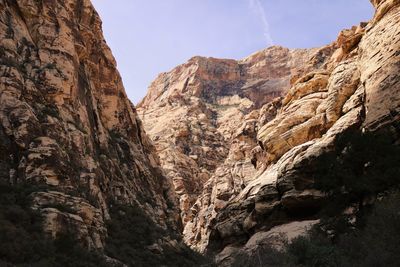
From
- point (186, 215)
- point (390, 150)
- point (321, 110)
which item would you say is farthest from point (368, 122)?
point (186, 215)

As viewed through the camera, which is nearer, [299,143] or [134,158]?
[299,143]

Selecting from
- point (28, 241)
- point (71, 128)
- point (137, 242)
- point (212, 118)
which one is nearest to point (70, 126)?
point (71, 128)

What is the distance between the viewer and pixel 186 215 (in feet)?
246

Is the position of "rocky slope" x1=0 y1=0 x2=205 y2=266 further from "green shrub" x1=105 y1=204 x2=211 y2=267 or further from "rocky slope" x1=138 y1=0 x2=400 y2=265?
"rocky slope" x1=138 y1=0 x2=400 y2=265

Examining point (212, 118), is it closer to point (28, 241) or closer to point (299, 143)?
point (299, 143)

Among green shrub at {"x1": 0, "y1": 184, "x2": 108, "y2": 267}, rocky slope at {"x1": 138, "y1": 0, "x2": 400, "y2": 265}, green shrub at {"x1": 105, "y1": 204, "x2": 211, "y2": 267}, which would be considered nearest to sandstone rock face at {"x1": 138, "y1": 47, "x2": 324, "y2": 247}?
rocky slope at {"x1": 138, "y1": 0, "x2": 400, "y2": 265}

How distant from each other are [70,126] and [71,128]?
0.67 ft

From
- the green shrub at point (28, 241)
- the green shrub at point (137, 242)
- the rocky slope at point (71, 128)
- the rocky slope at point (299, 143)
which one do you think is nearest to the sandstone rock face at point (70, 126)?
the rocky slope at point (71, 128)

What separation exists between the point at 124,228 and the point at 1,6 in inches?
782

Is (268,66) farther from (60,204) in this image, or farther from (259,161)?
(60,204)

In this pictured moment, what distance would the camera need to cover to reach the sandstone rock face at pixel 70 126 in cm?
3094

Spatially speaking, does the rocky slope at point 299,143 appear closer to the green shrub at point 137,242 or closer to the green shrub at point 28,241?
the green shrub at point 137,242

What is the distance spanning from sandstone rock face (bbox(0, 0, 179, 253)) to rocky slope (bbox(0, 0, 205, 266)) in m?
0.08

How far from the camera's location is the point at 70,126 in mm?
38062
